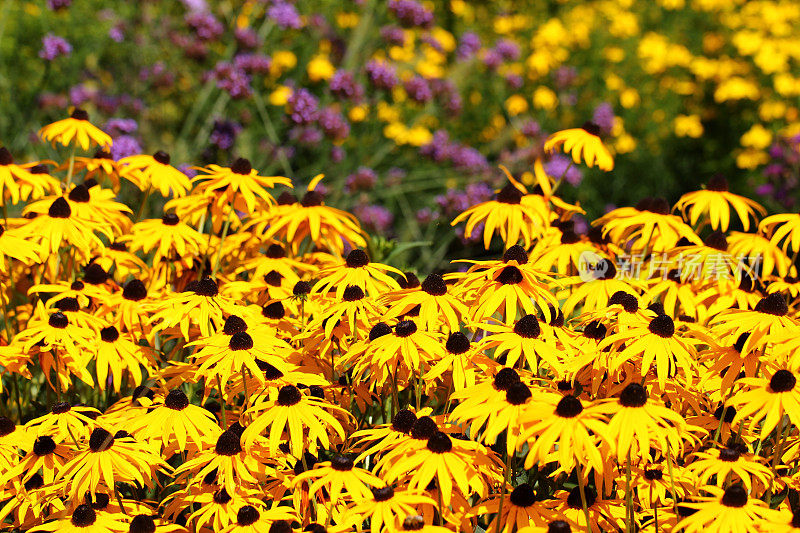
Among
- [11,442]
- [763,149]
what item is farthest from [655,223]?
[763,149]

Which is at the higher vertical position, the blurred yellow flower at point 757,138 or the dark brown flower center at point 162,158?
the blurred yellow flower at point 757,138

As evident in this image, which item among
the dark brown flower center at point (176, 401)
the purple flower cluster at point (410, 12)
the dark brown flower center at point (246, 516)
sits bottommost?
the dark brown flower center at point (246, 516)

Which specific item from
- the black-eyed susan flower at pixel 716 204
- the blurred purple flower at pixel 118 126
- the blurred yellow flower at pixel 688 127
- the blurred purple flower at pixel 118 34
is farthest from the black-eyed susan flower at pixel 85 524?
the blurred yellow flower at pixel 688 127

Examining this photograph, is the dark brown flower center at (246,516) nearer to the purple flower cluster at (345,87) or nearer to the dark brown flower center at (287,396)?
the dark brown flower center at (287,396)

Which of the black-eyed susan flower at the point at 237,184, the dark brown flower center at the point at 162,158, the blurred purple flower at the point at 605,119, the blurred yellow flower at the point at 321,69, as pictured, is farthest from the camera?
the blurred purple flower at the point at 605,119

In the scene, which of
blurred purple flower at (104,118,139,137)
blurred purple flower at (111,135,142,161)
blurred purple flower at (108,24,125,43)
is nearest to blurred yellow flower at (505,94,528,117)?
blurred purple flower at (108,24,125,43)

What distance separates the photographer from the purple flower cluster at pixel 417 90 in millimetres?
5227

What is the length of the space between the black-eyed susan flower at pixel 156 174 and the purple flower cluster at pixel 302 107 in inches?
51.3

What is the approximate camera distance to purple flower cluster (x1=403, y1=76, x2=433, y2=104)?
5227 millimetres

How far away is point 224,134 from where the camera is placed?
15.3ft

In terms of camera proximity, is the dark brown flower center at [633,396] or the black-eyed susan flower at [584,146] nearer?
the dark brown flower center at [633,396]

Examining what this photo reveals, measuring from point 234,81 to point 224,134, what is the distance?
0.95ft

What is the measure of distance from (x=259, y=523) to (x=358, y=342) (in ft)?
1.91

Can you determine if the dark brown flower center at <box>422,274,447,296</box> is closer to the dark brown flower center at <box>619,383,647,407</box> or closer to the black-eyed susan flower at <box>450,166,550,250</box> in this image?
the black-eyed susan flower at <box>450,166,550,250</box>
